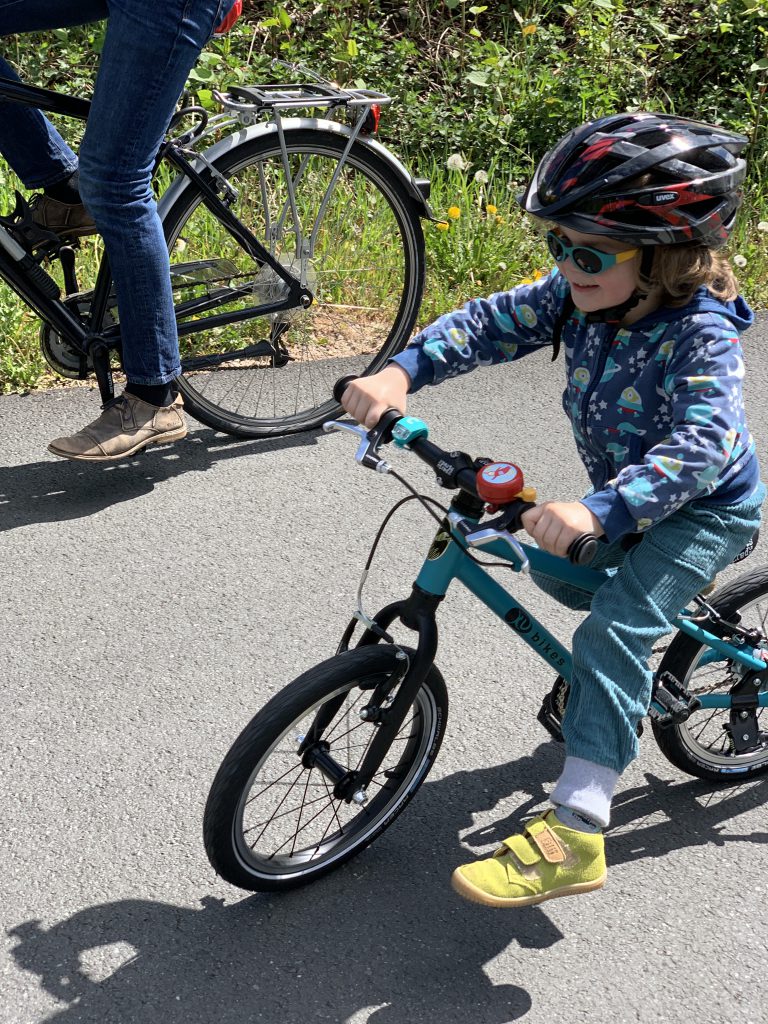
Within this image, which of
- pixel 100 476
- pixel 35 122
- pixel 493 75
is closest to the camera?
pixel 35 122

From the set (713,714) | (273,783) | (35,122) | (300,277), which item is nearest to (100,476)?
(300,277)

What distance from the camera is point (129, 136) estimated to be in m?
3.38

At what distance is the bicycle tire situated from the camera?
2.68m

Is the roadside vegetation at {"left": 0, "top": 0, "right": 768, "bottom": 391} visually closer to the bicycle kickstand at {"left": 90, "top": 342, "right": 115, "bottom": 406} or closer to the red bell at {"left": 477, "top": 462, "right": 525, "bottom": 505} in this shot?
the bicycle kickstand at {"left": 90, "top": 342, "right": 115, "bottom": 406}

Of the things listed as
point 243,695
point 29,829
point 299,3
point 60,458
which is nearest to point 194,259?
point 60,458

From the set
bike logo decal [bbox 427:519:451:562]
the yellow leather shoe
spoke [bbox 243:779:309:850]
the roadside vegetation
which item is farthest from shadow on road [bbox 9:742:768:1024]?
the roadside vegetation

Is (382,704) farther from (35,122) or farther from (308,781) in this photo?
(35,122)

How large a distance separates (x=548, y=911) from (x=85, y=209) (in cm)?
250

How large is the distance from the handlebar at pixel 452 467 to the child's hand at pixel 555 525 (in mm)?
12

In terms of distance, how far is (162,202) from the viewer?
3879 mm

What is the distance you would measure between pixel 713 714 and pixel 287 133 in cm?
239

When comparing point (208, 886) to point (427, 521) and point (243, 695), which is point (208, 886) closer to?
point (243, 695)

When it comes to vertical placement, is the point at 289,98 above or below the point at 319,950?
above

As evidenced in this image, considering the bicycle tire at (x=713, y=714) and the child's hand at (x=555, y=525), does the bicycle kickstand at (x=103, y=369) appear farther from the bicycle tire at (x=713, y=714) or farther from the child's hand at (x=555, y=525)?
the child's hand at (x=555, y=525)
